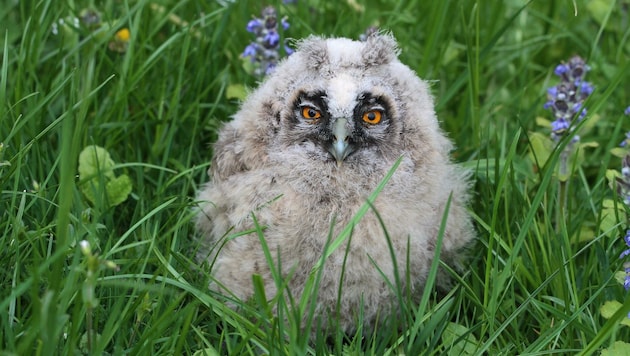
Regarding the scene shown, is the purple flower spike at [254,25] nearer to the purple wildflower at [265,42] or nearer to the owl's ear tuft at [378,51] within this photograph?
the purple wildflower at [265,42]

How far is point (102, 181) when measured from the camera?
3955 millimetres

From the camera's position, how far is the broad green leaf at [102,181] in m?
4.15

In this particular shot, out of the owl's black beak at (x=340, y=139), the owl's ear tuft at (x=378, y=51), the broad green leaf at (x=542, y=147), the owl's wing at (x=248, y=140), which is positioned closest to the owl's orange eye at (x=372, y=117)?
the owl's black beak at (x=340, y=139)

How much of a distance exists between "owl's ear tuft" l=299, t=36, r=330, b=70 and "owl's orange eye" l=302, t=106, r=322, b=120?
0.71ft

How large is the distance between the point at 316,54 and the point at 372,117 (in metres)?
0.40

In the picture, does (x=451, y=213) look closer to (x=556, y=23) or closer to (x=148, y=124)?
(x=148, y=124)

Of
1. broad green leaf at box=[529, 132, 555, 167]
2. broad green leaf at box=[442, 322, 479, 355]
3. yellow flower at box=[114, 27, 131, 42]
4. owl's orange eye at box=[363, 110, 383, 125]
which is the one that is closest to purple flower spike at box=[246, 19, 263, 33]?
yellow flower at box=[114, 27, 131, 42]

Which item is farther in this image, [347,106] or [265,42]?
[265,42]

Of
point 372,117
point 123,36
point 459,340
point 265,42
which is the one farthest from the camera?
point 123,36

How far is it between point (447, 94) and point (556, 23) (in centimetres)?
114

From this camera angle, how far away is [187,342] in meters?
3.53

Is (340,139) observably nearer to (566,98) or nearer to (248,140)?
(248,140)

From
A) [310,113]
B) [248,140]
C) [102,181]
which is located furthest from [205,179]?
[310,113]

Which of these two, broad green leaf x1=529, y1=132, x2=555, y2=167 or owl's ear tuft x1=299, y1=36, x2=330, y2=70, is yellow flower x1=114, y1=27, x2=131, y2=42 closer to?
owl's ear tuft x1=299, y1=36, x2=330, y2=70
